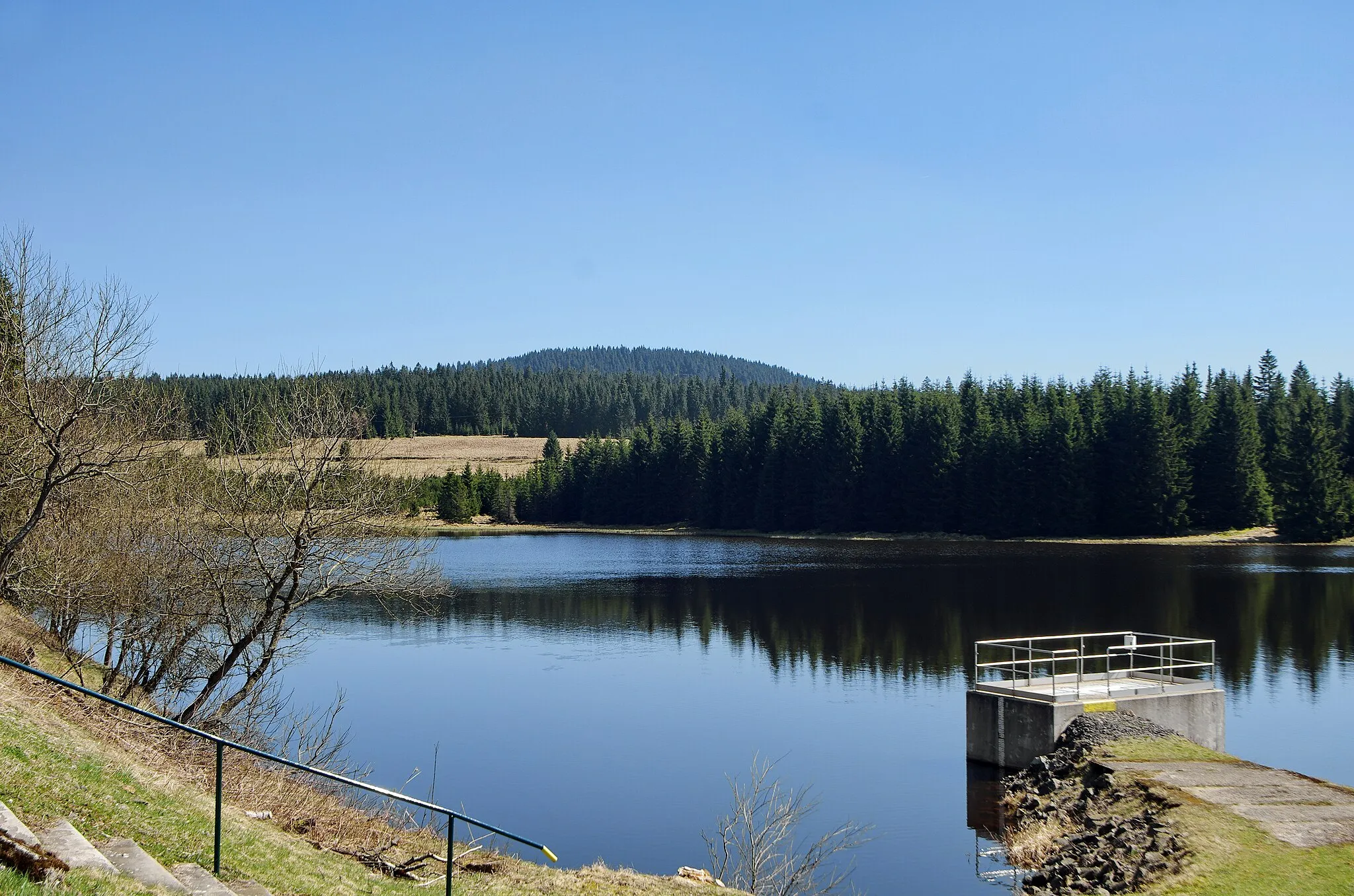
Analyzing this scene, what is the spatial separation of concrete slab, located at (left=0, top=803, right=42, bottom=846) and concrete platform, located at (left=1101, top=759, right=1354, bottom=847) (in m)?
16.6

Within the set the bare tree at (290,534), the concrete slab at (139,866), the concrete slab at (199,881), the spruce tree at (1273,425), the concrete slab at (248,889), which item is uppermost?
the spruce tree at (1273,425)

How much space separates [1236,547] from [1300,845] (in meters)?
76.9

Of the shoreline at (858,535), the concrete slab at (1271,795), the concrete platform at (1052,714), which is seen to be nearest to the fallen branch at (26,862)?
the concrete slab at (1271,795)

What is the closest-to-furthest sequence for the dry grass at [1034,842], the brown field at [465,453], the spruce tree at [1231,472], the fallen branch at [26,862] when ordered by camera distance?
the fallen branch at [26,862]
the dry grass at [1034,842]
the spruce tree at [1231,472]
the brown field at [465,453]

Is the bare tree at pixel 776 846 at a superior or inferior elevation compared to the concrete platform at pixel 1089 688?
inferior

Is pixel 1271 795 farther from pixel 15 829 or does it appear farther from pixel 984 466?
pixel 984 466

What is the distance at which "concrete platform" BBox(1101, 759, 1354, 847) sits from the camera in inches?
689

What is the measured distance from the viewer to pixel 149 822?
11.1m

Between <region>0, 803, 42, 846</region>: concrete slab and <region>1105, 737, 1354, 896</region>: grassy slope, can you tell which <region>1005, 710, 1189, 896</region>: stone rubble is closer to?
<region>1105, 737, 1354, 896</region>: grassy slope

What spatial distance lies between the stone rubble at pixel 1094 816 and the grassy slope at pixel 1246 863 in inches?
15.6

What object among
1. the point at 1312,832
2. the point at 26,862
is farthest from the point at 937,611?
the point at 26,862

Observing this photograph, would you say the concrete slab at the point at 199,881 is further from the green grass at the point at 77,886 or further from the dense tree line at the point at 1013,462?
the dense tree line at the point at 1013,462

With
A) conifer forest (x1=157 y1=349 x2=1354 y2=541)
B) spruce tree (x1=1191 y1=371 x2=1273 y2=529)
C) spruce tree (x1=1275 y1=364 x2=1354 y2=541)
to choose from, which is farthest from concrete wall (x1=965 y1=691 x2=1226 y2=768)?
spruce tree (x1=1191 y1=371 x2=1273 y2=529)

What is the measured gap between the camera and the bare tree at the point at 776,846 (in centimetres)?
1714
